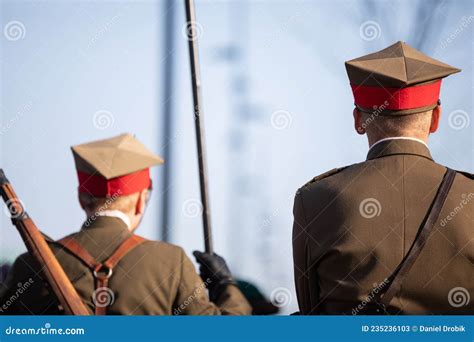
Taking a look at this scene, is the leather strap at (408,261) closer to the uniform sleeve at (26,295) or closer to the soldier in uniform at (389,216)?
the soldier in uniform at (389,216)

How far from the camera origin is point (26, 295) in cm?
406

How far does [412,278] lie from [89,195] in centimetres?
160

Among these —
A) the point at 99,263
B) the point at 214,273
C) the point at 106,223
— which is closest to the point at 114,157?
the point at 106,223

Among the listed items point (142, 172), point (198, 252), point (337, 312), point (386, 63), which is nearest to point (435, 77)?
point (386, 63)

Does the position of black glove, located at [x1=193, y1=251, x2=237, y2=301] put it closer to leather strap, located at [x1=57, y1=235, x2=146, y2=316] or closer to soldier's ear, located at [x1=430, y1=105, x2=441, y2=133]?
leather strap, located at [x1=57, y1=235, x2=146, y2=316]

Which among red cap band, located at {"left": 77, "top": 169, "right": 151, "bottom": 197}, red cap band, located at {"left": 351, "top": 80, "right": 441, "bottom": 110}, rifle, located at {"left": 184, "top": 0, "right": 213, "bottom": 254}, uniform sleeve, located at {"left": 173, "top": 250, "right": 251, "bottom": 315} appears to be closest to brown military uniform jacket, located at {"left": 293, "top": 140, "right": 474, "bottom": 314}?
red cap band, located at {"left": 351, "top": 80, "right": 441, "bottom": 110}

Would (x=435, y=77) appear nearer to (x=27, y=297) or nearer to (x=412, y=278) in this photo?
(x=412, y=278)

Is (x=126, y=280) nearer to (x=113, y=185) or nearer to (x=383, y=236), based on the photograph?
(x=113, y=185)

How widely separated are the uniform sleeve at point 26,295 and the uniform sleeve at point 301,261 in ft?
3.57

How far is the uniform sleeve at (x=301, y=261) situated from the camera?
11.0 ft

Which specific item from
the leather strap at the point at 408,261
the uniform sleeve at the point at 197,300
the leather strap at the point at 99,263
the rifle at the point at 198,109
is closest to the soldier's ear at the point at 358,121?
the leather strap at the point at 408,261

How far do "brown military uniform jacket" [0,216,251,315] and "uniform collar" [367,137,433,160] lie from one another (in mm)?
1084

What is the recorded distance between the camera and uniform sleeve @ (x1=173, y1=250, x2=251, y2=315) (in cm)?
402

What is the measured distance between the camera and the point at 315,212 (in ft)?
11.0
